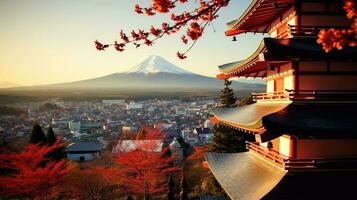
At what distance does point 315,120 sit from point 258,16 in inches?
166

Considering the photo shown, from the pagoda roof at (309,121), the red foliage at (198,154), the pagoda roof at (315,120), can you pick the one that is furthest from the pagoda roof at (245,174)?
the red foliage at (198,154)

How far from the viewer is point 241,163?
36.0ft

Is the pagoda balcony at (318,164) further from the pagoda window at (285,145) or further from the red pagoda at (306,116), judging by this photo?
the pagoda window at (285,145)

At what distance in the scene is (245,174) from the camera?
31.4ft

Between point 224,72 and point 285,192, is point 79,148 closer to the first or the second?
point 224,72

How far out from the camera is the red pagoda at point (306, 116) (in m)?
7.22

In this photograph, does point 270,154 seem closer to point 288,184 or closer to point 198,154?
point 288,184

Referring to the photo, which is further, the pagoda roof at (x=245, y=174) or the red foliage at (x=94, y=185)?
the red foliage at (x=94, y=185)

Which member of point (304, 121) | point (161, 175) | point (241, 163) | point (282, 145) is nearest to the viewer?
point (304, 121)

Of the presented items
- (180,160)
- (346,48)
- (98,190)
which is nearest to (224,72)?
(346,48)

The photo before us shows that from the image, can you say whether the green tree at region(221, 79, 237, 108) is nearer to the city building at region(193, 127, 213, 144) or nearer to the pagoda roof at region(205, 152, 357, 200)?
the pagoda roof at region(205, 152, 357, 200)

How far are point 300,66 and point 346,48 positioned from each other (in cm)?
110

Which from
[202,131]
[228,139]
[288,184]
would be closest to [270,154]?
[288,184]

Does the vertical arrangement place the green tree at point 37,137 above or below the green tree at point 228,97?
below
